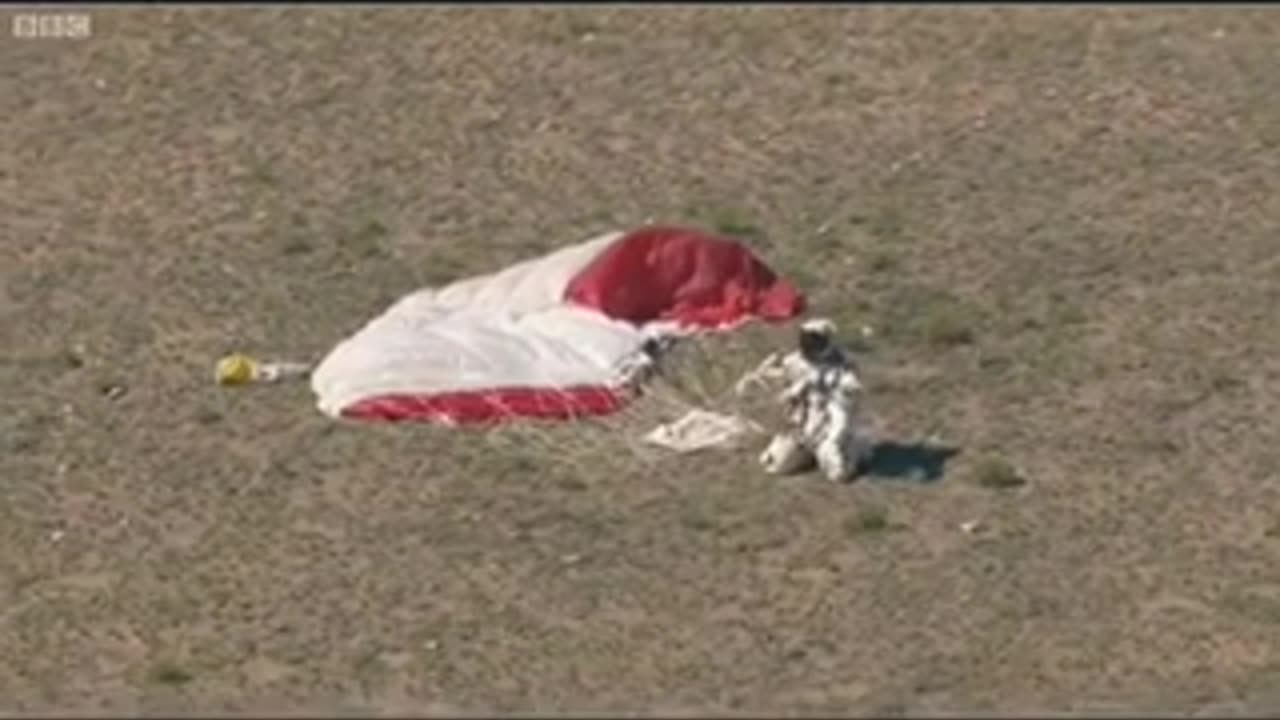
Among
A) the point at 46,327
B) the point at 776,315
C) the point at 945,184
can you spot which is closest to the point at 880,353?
the point at 776,315

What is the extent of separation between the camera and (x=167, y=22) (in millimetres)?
34562

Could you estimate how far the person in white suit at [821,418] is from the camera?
24.2 m

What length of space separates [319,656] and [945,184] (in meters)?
10.3

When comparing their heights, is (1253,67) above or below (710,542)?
above

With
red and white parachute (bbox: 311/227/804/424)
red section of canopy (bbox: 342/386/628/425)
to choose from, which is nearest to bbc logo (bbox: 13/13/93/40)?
red and white parachute (bbox: 311/227/804/424)

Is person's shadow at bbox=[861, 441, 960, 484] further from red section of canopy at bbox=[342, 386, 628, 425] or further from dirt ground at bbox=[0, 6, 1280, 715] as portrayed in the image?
red section of canopy at bbox=[342, 386, 628, 425]

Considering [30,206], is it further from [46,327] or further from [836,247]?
[836,247]

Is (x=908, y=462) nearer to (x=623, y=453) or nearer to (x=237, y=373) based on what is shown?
(x=623, y=453)

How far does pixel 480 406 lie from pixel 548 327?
127 cm

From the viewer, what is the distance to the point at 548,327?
86.6 feet

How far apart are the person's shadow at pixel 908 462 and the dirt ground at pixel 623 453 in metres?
0.08

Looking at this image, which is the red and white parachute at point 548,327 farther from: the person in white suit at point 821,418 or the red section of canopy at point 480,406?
the person in white suit at point 821,418

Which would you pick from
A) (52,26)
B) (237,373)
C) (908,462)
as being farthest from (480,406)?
(52,26)

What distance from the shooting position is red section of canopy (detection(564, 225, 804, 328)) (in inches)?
1054
